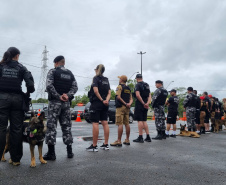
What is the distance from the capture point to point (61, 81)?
16.1 feet

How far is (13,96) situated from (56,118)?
3.29 ft

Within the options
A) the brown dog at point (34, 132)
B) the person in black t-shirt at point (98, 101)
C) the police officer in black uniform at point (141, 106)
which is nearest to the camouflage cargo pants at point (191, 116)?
the police officer in black uniform at point (141, 106)

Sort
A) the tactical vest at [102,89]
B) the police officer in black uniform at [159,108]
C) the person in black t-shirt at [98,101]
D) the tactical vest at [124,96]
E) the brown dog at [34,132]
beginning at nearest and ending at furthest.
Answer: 1. the brown dog at [34,132]
2. the person in black t-shirt at [98,101]
3. the tactical vest at [102,89]
4. the tactical vest at [124,96]
5. the police officer in black uniform at [159,108]

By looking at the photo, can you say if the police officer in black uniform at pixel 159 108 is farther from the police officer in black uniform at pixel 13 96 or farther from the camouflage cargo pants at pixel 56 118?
the police officer in black uniform at pixel 13 96

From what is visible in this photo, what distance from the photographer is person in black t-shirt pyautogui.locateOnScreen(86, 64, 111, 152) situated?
5.80 metres

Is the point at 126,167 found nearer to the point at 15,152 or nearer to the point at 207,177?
the point at 207,177

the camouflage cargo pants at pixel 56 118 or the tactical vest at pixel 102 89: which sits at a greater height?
the tactical vest at pixel 102 89

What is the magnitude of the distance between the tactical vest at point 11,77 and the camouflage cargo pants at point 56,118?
0.78 meters

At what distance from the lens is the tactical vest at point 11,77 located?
13.5ft

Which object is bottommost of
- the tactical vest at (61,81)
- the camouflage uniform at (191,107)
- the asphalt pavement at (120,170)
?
the asphalt pavement at (120,170)

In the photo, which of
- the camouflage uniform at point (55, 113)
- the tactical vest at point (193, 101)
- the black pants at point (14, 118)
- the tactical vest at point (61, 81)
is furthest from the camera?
the tactical vest at point (193, 101)

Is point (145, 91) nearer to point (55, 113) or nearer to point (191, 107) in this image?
point (191, 107)

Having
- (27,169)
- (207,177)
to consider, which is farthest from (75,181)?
(207,177)

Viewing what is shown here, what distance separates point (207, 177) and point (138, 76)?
4.44 meters
